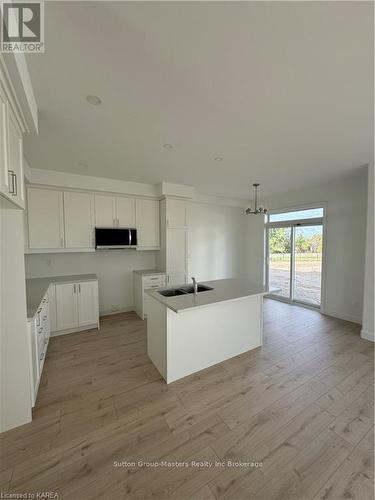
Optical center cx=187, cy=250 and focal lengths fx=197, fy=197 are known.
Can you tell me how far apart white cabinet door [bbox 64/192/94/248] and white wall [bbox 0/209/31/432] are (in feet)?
6.61

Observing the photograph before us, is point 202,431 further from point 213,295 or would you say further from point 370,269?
point 370,269

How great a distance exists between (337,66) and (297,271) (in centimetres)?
433

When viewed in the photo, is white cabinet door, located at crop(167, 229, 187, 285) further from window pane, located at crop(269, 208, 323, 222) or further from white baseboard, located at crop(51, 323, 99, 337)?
window pane, located at crop(269, 208, 323, 222)

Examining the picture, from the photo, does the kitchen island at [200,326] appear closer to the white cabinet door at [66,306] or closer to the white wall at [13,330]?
the white wall at [13,330]

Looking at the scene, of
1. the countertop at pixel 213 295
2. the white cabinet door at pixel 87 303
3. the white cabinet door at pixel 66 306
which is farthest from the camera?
the white cabinet door at pixel 87 303

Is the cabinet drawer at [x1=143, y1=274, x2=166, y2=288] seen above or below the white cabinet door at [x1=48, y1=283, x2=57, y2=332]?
above

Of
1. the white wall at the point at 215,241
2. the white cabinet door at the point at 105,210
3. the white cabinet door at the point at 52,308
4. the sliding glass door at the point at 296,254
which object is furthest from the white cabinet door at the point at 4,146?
the sliding glass door at the point at 296,254

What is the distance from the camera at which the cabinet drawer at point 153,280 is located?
4043mm

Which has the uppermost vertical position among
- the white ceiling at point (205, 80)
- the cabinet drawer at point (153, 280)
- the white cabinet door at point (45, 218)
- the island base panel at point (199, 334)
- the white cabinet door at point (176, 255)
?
the white ceiling at point (205, 80)

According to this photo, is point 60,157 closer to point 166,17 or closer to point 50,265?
point 50,265

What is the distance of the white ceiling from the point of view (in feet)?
3.57

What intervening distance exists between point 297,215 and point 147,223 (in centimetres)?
362

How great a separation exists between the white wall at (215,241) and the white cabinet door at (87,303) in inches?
99.4

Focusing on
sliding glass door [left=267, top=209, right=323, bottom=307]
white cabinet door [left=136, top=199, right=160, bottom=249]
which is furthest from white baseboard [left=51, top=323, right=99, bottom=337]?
sliding glass door [left=267, top=209, right=323, bottom=307]
